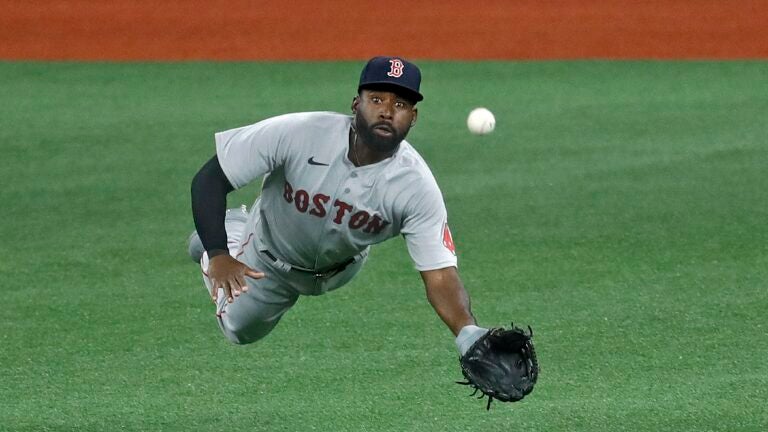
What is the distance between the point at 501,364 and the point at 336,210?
1.10 meters

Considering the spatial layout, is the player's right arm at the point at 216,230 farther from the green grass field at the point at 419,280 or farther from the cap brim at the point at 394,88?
the green grass field at the point at 419,280

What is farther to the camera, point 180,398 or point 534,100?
point 534,100

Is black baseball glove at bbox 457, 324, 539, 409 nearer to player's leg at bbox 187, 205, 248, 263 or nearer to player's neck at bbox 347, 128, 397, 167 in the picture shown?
player's neck at bbox 347, 128, 397, 167

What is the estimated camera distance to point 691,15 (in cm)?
1692

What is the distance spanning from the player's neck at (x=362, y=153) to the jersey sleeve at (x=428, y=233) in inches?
8.8

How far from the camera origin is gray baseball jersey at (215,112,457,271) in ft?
Result: 16.1

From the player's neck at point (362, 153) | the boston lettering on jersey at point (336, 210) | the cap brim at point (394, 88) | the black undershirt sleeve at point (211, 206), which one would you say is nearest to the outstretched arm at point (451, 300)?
the boston lettering on jersey at point (336, 210)

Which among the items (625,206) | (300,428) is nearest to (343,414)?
(300,428)

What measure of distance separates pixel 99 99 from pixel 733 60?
7.55m

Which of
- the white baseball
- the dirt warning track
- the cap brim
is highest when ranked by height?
the dirt warning track

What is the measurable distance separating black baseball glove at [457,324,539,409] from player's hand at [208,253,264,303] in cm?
82

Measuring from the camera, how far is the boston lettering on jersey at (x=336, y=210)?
5.14 m

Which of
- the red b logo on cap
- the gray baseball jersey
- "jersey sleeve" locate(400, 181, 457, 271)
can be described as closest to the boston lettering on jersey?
→ the gray baseball jersey

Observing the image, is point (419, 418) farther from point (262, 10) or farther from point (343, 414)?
point (262, 10)
